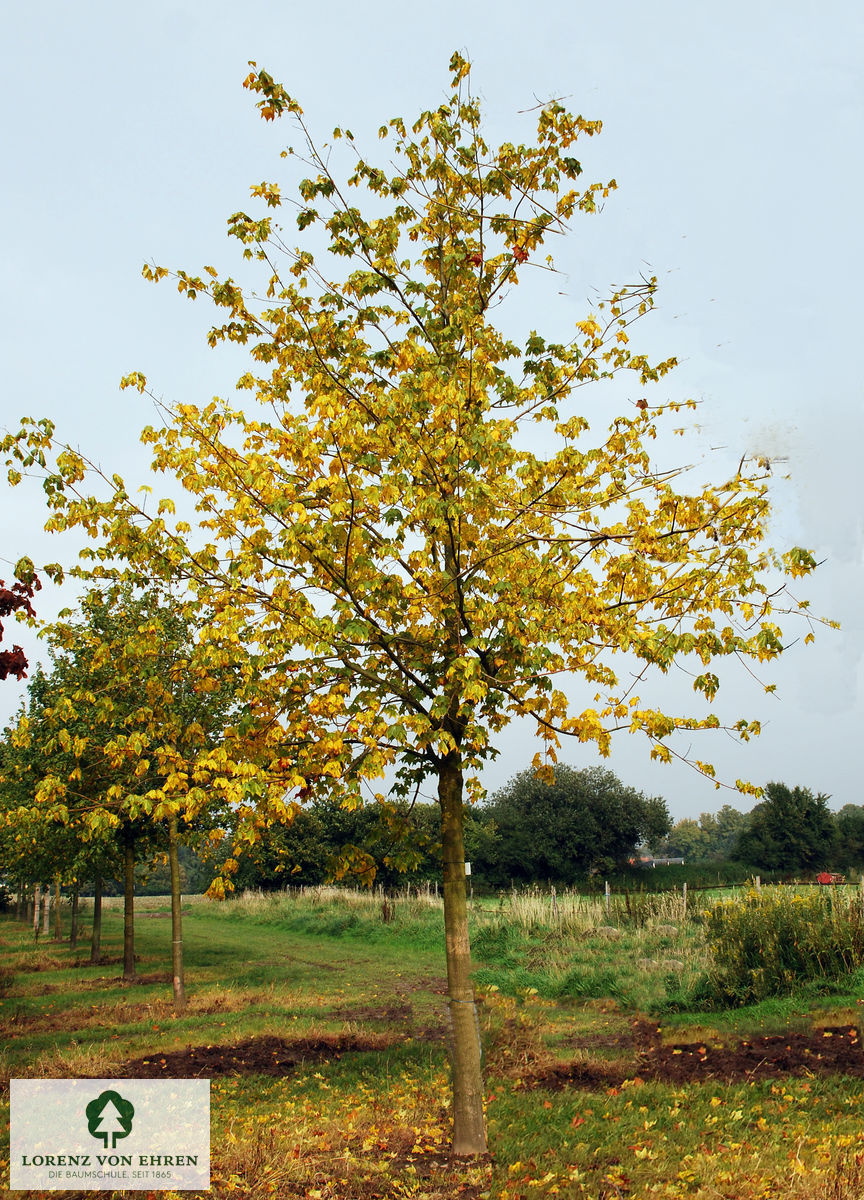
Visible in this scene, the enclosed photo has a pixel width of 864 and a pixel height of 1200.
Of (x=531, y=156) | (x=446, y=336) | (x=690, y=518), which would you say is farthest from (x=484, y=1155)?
(x=531, y=156)

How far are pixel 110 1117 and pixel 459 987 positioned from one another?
3316 mm

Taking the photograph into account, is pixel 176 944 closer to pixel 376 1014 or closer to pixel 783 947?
pixel 376 1014

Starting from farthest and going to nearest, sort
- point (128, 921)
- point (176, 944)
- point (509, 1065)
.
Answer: point (128, 921) → point (176, 944) → point (509, 1065)

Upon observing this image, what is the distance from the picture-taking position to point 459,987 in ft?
21.2

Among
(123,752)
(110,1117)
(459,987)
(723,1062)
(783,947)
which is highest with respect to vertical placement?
(123,752)

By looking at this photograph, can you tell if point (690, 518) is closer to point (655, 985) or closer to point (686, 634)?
point (686, 634)

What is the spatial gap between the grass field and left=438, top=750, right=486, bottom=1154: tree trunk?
0.91 ft

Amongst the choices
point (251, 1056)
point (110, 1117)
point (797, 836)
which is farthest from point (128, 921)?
point (797, 836)

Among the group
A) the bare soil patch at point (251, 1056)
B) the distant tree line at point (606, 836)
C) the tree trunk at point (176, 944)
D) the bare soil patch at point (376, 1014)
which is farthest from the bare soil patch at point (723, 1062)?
the distant tree line at point (606, 836)

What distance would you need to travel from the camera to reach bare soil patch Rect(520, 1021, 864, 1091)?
8578 millimetres

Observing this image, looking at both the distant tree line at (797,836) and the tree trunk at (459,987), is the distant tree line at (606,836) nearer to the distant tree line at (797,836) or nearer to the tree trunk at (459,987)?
the distant tree line at (797,836)

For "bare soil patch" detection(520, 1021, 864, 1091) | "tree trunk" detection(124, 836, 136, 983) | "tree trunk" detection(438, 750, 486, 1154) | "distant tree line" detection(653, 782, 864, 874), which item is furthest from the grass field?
"distant tree line" detection(653, 782, 864, 874)

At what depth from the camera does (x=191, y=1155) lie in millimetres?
6070

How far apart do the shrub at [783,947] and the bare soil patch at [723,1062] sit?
227 centimetres
